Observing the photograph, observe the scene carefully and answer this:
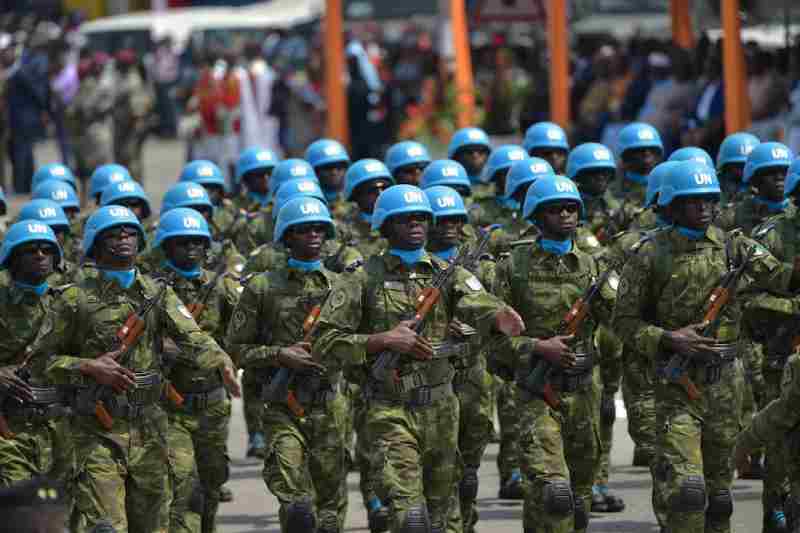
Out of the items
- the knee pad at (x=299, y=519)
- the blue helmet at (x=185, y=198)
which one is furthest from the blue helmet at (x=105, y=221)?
the blue helmet at (x=185, y=198)

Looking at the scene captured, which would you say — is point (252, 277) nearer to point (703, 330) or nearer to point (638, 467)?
point (703, 330)

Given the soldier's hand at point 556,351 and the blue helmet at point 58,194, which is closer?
the soldier's hand at point 556,351

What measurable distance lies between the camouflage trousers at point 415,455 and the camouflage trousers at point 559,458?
1.42ft

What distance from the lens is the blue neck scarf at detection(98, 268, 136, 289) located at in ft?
38.0

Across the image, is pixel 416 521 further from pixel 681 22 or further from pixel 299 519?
pixel 681 22

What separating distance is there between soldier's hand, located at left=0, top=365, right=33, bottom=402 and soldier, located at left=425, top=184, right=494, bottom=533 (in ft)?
7.92

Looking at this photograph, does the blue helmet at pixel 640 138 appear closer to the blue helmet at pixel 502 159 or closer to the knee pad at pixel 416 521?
the blue helmet at pixel 502 159

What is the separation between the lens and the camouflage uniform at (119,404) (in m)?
11.2

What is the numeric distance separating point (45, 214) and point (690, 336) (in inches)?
188

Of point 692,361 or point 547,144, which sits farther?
point 547,144

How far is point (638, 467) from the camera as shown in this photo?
15336 mm

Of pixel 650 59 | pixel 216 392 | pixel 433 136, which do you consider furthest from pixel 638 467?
pixel 433 136

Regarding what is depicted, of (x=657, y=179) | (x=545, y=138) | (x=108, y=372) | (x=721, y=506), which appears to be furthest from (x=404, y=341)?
(x=545, y=138)

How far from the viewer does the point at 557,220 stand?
40.0ft
